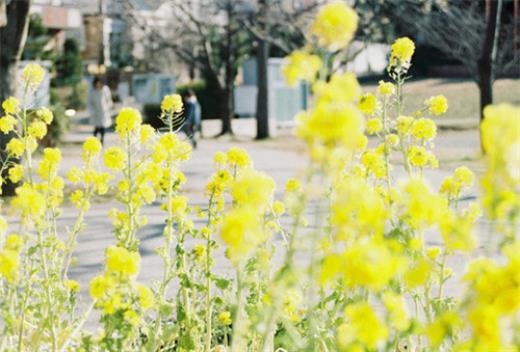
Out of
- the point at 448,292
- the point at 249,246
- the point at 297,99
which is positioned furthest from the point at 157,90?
the point at 249,246

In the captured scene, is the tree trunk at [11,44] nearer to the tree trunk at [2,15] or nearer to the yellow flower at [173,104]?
the tree trunk at [2,15]

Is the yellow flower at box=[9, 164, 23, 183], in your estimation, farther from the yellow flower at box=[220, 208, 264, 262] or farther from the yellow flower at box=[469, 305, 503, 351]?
the yellow flower at box=[469, 305, 503, 351]

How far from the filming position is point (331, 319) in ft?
12.8

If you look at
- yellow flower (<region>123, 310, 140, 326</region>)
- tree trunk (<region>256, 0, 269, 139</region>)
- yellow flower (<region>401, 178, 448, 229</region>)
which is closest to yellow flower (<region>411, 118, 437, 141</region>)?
yellow flower (<region>123, 310, 140, 326</region>)

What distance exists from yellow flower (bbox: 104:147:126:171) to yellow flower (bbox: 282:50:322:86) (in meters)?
1.81

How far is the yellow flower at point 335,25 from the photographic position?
1.86 metres

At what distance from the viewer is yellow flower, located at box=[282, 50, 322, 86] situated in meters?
1.93

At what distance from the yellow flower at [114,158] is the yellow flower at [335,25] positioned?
1.91m

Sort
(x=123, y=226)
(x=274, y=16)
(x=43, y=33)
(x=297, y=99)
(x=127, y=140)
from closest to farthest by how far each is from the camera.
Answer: (x=127, y=140) → (x=123, y=226) → (x=274, y=16) → (x=297, y=99) → (x=43, y=33)

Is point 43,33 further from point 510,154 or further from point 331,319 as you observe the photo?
point 510,154

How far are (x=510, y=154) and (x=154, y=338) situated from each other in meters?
2.08

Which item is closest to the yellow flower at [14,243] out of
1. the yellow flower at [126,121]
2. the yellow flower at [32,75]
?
the yellow flower at [126,121]

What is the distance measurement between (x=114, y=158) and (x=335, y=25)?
1.98m

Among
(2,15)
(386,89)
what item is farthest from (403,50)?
(2,15)
